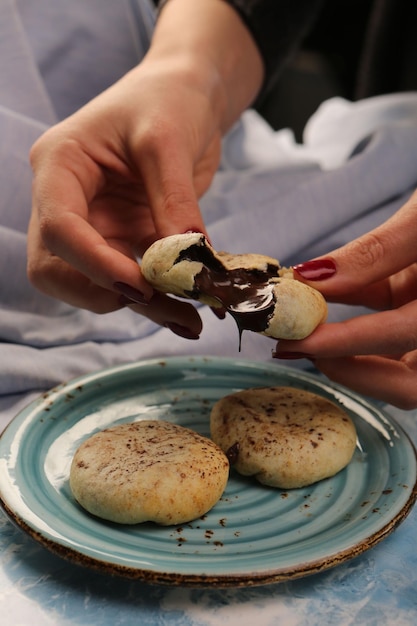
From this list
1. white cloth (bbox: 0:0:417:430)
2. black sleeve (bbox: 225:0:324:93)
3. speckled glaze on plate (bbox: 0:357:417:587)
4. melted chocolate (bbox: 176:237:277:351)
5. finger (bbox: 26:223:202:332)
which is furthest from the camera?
black sleeve (bbox: 225:0:324:93)

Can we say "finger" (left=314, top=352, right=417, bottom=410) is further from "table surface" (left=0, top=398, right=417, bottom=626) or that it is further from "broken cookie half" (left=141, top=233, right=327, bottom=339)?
"table surface" (left=0, top=398, right=417, bottom=626)

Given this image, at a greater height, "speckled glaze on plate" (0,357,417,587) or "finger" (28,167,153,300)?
"finger" (28,167,153,300)

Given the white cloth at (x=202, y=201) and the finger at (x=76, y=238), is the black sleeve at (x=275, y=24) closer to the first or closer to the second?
the white cloth at (x=202, y=201)

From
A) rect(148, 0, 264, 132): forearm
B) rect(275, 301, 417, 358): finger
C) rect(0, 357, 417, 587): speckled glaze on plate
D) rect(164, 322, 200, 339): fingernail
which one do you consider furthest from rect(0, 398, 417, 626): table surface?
rect(148, 0, 264, 132): forearm

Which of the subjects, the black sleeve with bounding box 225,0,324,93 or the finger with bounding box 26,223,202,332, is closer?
the finger with bounding box 26,223,202,332

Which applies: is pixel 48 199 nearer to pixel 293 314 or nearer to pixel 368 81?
pixel 293 314

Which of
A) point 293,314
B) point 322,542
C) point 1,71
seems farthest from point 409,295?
point 1,71
